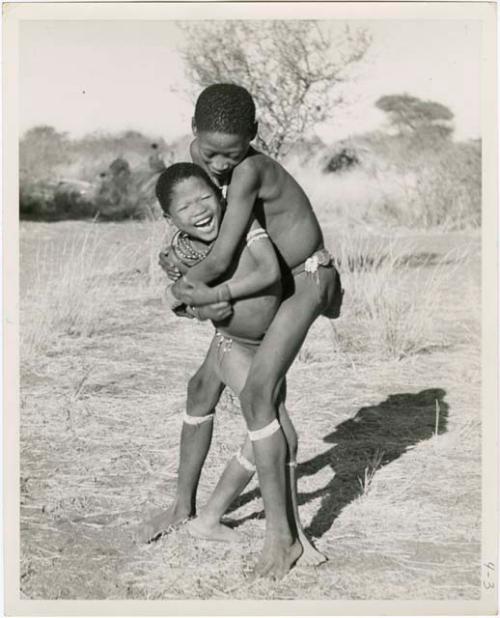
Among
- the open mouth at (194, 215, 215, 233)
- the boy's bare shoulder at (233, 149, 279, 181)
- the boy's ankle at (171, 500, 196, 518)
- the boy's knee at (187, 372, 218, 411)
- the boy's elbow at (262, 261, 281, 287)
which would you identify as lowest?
the boy's ankle at (171, 500, 196, 518)

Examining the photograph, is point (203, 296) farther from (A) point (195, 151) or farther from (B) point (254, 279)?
(A) point (195, 151)

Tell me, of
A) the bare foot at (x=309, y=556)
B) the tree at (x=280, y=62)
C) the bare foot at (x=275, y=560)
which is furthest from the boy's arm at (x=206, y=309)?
the tree at (x=280, y=62)

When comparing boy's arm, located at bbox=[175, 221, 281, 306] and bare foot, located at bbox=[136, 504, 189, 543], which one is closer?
boy's arm, located at bbox=[175, 221, 281, 306]

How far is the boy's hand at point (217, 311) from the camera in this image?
3.95m

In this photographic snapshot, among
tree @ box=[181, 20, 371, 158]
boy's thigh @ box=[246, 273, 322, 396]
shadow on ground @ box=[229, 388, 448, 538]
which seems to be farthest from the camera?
tree @ box=[181, 20, 371, 158]

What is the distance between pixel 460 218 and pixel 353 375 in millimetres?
6232

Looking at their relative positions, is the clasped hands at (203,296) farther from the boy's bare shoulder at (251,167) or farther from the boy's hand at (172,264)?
the boy's bare shoulder at (251,167)

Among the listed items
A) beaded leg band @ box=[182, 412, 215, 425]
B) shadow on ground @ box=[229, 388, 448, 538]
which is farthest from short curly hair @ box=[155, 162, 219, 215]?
shadow on ground @ box=[229, 388, 448, 538]

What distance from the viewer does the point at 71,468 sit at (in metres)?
5.61

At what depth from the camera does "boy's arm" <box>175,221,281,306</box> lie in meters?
3.86

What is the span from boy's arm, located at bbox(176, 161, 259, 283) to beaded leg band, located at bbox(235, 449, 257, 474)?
98 centimetres

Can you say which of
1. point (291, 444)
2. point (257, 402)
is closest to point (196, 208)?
point (257, 402)

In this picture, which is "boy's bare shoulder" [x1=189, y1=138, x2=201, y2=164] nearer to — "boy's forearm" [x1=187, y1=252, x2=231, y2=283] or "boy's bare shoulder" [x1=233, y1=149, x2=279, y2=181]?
"boy's bare shoulder" [x1=233, y1=149, x2=279, y2=181]

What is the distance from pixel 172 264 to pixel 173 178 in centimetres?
42
